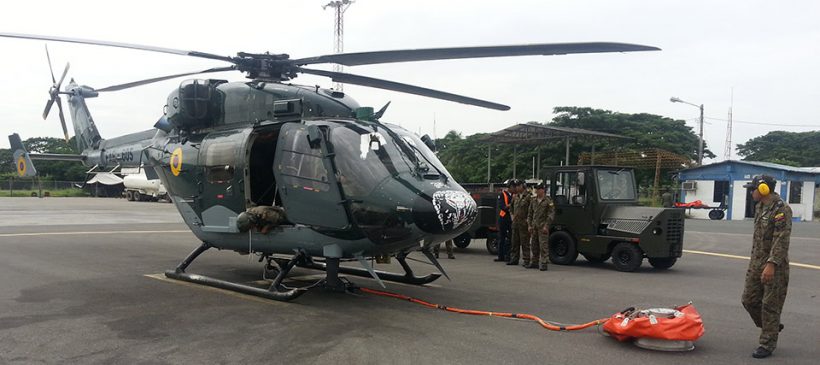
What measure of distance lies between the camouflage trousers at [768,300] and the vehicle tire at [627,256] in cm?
519

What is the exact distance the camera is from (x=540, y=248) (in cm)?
1041

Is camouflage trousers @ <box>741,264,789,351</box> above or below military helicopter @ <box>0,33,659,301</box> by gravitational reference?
below

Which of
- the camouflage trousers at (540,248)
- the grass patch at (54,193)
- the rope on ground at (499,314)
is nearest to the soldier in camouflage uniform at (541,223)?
the camouflage trousers at (540,248)

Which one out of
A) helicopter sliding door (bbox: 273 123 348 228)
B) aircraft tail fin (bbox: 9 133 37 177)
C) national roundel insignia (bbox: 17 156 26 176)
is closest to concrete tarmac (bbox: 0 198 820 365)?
helicopter sliding door (bbox: 273 123 348 228)

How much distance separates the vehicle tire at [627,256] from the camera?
404 inches

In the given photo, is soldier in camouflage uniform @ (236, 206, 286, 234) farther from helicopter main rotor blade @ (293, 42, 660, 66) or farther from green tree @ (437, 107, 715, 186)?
green tree @ (437, 107, 715, 186)

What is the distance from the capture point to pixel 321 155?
679 cm

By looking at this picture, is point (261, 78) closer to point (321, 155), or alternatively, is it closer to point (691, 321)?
point (321, 155)

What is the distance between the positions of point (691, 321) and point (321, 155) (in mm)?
4287

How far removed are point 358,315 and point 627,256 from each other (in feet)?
20.0

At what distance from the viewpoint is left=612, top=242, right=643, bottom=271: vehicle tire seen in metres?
10.2

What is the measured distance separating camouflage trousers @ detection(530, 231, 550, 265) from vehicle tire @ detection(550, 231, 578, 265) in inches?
11.9

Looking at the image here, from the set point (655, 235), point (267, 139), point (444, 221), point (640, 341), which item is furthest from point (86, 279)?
point (655, 235)

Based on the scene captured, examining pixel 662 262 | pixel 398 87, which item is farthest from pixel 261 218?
pixel 662 262
